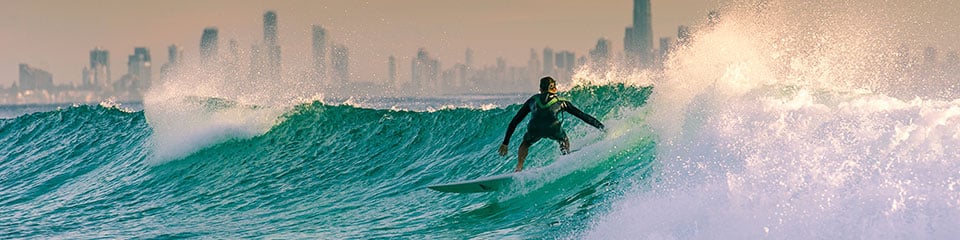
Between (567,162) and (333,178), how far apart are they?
669 centimetres

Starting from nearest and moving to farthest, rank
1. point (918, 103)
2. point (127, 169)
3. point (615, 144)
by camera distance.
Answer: point (918, 103)
point (615, 144)
point (127, 169)

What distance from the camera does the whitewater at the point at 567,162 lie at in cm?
708

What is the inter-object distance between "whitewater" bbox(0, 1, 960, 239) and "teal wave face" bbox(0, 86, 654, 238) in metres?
0.04

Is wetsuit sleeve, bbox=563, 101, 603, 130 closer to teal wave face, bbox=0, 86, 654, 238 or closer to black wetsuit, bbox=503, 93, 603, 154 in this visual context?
black wetsuit, bbox=503, 93, 603, 154

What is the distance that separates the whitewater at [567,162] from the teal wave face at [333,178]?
0.14 feet

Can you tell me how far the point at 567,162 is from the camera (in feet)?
35.2

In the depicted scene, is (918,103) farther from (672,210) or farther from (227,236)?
(227,236)

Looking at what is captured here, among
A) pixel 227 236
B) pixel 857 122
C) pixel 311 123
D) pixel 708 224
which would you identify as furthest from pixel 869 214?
pixel 311 123

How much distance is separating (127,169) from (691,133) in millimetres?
13069

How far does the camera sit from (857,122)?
830 centimetres

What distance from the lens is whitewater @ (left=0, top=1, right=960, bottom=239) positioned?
708cm

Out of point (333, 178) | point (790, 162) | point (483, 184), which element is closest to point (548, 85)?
point (483, 184)

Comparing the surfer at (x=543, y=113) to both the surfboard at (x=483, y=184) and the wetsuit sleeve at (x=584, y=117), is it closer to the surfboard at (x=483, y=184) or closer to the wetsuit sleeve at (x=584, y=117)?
the wetsuit sleeve at (x=584, y=117)

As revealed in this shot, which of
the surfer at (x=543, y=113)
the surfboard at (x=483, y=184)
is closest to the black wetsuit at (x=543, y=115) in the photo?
the surfer at (x=543, y=113)
